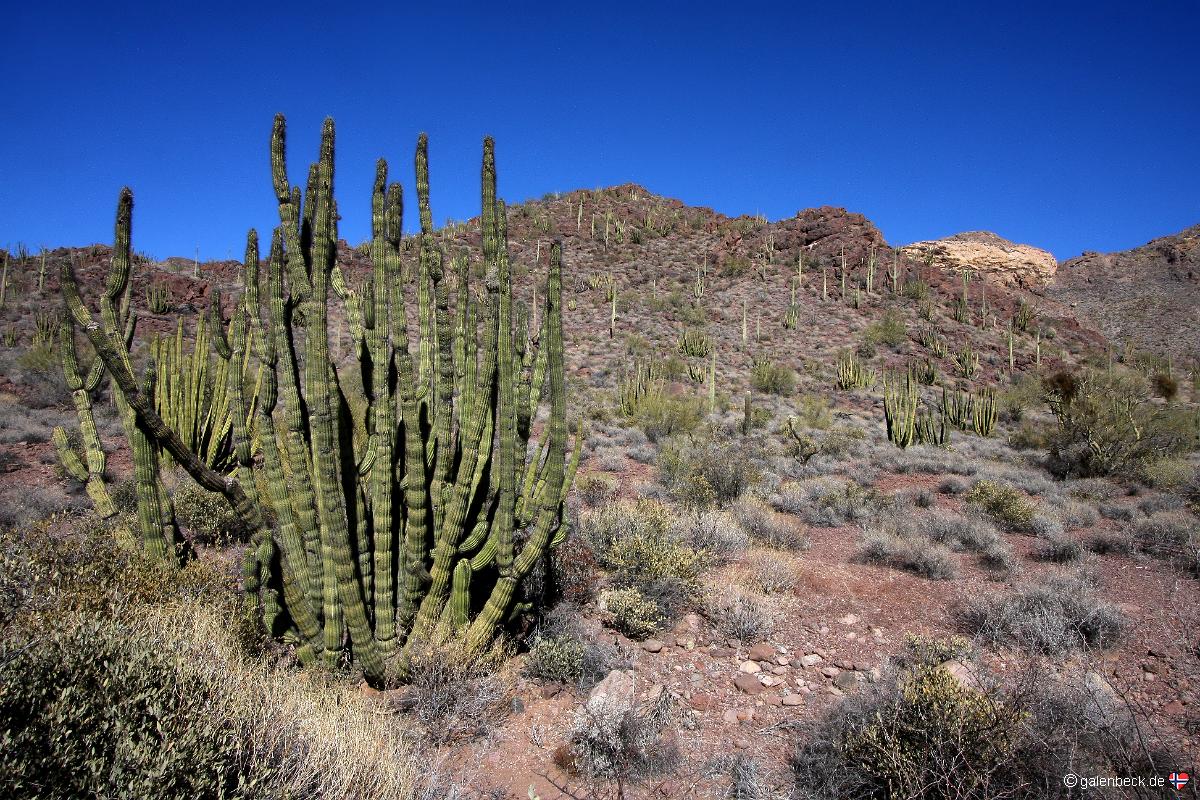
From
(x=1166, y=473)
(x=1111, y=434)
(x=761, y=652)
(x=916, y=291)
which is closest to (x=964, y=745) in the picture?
(x=761, y=652)

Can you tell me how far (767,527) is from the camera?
8344 mm

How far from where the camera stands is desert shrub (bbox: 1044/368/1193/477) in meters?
12.5

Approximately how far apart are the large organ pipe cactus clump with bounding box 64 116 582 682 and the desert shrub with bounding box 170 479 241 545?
9.67 ft

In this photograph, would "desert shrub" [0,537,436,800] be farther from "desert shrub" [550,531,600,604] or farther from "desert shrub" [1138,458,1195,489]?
"desert shrub" [1138,458,1195,489]

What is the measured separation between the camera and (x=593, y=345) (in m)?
30.1

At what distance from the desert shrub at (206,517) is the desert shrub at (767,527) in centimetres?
639

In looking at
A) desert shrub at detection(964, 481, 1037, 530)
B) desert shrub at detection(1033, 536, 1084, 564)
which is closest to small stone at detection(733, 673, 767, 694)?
desert shrub at detection(1033, 536, 1084, 564)

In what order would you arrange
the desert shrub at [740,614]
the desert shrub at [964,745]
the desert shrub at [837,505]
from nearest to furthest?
the desert shrub at [964,745], the desert shrub at [740,614], the desert shrub at [837,505]

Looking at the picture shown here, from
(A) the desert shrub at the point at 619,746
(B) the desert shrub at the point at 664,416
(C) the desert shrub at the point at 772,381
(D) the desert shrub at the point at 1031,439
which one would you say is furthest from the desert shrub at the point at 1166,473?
(C) the desert shrub at the point at 772,381

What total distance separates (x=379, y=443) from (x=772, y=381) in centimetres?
2333

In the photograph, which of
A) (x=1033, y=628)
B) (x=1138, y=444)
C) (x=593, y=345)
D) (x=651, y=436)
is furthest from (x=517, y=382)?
(x=593, y=345)

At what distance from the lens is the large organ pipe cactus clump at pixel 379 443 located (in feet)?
12.5

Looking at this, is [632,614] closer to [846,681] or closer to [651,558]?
[651,558]

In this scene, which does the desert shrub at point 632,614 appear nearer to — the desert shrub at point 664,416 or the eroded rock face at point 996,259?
the desert shrub at point 664,416
